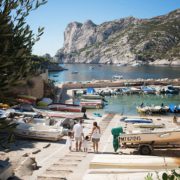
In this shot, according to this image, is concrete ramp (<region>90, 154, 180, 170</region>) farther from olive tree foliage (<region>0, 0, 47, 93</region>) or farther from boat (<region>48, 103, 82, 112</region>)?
boat (<region>48, 103, 82, 112</region>)

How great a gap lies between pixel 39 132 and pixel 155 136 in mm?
8520

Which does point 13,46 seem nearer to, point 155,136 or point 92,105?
point 155,136

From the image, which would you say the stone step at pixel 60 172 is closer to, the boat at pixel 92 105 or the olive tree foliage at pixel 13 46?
the olive tree foliage at pixel 13 46

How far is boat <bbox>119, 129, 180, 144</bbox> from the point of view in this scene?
730 inches

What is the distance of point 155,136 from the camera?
18.6 metres

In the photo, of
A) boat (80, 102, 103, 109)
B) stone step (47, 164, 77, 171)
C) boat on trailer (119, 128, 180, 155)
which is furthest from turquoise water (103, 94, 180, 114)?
stone step (47, 164, 77, 171)

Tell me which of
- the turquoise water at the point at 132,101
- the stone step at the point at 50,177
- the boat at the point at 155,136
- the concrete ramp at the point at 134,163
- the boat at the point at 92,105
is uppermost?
the boat at the point at 155,136

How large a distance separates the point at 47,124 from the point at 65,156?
8663 mm

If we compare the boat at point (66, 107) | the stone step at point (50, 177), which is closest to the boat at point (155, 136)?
the stone step at point (50, 177)

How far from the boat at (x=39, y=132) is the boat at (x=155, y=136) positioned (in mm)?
6149

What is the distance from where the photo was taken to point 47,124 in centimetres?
2706

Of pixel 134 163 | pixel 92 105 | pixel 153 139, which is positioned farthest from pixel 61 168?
pixel 92 105

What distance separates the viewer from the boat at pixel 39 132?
23.3m

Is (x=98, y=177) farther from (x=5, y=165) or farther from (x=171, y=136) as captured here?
(x=171, y=136)
